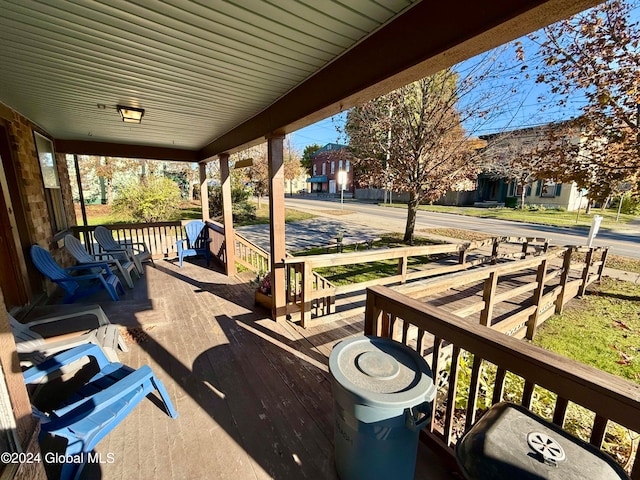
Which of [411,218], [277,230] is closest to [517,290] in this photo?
[277,230]

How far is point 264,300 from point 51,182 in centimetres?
459

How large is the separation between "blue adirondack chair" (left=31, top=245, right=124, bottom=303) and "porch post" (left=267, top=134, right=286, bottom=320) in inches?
99.6

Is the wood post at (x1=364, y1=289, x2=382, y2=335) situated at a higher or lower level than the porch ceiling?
lower

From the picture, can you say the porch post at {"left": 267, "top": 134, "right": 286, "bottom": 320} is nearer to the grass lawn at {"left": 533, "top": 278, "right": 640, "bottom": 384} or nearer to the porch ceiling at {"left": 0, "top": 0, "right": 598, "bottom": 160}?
the porch ceiling at {"left": 0, "top": 0, "right": 598, "bottom": 160}

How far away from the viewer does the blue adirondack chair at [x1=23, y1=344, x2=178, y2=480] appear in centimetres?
152

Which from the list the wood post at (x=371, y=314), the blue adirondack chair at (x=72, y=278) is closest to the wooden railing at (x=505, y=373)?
the wood post at (x=371, y=314)

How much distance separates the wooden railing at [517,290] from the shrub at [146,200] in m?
10.7

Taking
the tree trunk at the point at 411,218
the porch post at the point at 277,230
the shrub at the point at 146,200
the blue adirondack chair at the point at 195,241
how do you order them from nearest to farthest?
the porch post at the point at 277,230 < the blue adirondack chair at the point at 195,241 < the tree trunk at the point at 411,218 < the shrub at the point at 146,200

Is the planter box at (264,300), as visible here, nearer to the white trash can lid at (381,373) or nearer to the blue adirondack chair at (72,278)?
the blue adirondack chair at (72,278)

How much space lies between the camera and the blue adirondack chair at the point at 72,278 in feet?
11.8

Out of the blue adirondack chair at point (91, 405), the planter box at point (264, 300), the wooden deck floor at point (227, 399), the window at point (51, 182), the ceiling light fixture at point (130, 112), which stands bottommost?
the wooden deck floor at point (227, 399)

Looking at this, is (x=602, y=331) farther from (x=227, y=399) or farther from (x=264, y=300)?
(x=227, y=399)

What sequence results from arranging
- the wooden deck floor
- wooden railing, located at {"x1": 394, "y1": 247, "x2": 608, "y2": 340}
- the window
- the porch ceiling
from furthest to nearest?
the window
wooden railing, located at {"x1": 394, "y1": 247, "x2": 608, "y2": 340}
the wooden deck floor
the porch ceiling

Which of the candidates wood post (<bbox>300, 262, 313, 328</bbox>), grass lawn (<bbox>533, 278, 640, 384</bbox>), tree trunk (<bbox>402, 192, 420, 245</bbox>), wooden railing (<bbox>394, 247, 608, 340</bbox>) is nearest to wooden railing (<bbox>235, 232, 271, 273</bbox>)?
wood post (<bbox>300, 262, 313, 328</bbox>)
